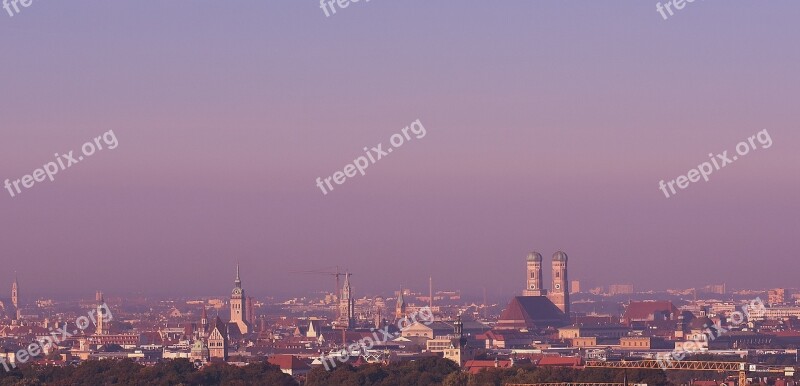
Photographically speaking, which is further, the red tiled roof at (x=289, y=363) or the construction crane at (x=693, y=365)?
the red tiled roof at (x=289, y=363)

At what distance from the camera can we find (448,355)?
136 metres

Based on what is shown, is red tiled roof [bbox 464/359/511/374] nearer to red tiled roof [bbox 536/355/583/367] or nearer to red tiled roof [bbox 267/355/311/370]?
red tiled roof [bbox 536/355/583/367]

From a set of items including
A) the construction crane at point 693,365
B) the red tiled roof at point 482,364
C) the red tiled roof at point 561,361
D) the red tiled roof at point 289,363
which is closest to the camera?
the construction crane at point 693,365

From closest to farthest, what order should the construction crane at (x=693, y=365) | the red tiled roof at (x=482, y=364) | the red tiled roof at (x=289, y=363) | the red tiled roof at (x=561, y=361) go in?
the construction crane at (x=693, y=365), the red tiled roof at (x=482, y=364), the red tiled roof at (x=561, y=361), the red tiled roof at (x=289, y=363)

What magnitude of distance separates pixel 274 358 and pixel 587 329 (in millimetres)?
70488

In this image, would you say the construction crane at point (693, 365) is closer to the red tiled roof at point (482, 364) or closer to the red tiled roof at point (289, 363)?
the red tiled roof at point (482, 364)

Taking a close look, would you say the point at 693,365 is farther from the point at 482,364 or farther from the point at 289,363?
the point at 289,363

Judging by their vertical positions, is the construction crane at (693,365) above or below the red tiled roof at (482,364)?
below

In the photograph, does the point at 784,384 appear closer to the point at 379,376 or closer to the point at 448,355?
the point at 379,376

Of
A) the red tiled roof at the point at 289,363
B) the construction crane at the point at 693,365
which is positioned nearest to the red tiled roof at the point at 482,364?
the red tiled roof at the point at 289,363

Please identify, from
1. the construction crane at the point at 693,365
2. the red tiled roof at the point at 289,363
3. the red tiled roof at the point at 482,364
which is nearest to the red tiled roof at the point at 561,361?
the red tiled roof at the point at 482,364

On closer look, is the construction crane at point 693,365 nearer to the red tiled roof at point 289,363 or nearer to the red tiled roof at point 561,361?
the red tiled roof at point 561,361

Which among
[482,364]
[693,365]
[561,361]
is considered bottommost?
[693,365]

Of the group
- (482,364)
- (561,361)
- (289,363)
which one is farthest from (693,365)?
(289,363)
